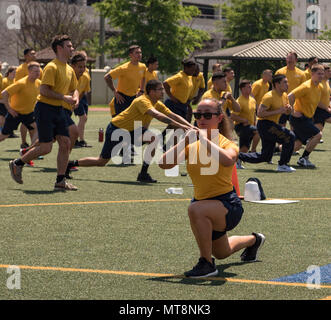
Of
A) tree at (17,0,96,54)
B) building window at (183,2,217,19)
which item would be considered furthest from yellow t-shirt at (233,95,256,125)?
building window at (183,2,217,19)

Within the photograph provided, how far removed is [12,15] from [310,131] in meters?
55.9

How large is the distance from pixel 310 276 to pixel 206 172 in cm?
112

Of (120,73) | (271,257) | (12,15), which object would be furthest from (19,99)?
(12,15)

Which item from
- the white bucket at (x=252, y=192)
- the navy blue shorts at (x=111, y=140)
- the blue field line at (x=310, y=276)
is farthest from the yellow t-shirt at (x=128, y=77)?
the blue field line at (x=310, y=276)

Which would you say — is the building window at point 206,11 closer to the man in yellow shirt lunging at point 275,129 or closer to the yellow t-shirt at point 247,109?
the yellow t-shirt at point 247,109

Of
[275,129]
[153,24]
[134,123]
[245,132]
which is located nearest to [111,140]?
[134,123]

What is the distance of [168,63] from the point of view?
52469 millimetres

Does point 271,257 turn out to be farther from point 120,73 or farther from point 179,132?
point 120,73

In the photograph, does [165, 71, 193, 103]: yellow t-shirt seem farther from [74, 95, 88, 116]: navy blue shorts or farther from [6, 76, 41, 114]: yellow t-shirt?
[74, 95, 88, 116]: navy blue shorts

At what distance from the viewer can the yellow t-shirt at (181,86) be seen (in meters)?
16.1

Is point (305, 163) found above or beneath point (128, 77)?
beneath

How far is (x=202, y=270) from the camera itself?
6.20 m

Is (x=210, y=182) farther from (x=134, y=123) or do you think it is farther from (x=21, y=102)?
(x=21, y=102)

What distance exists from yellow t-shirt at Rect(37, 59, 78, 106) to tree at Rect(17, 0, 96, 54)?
165 feet
